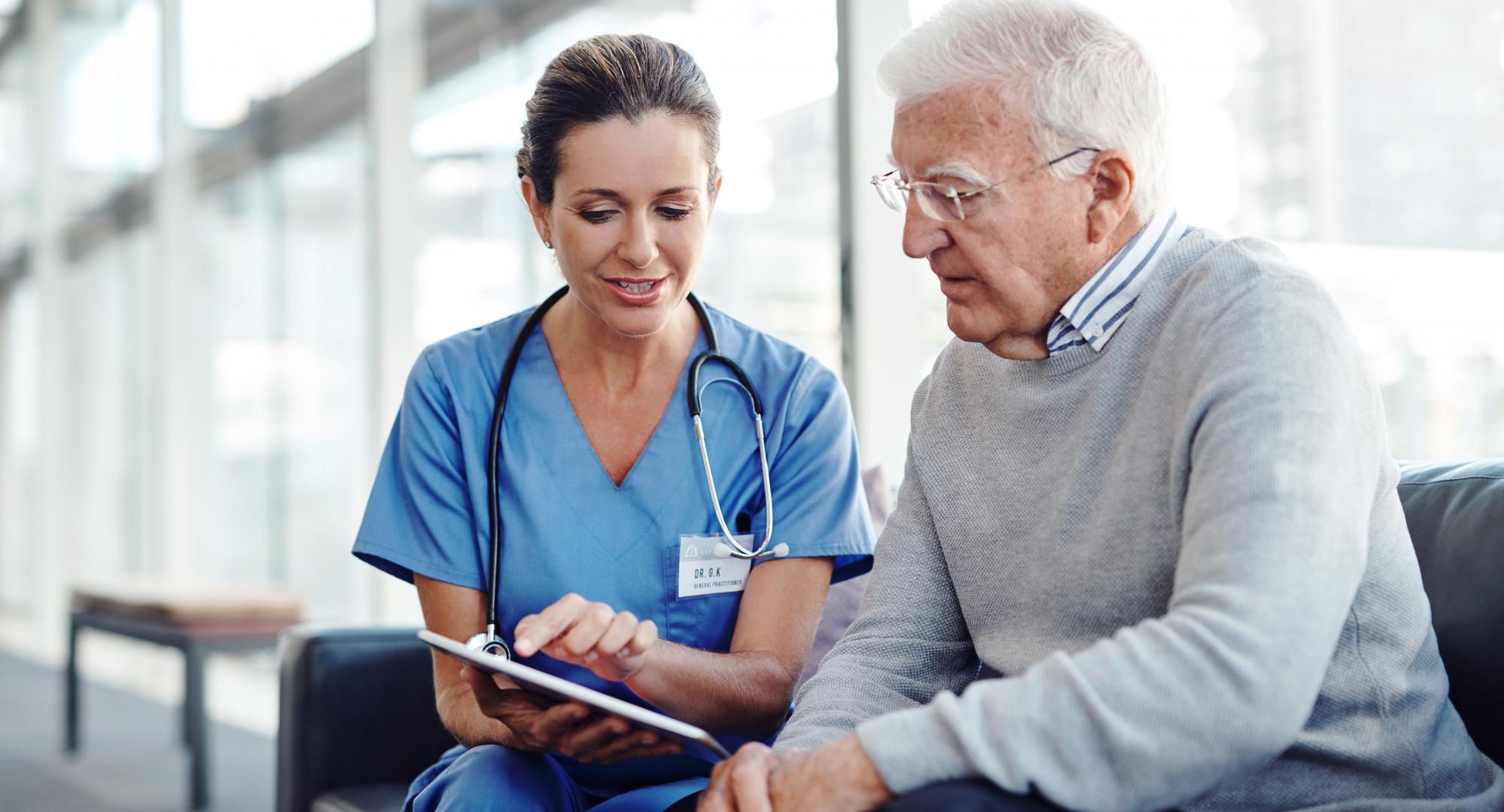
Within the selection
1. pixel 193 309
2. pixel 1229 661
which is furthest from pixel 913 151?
pixel 193 309

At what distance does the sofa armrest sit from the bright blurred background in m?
0.67

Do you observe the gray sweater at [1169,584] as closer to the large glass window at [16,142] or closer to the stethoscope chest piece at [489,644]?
the stethoscope chest piece at [489,644]

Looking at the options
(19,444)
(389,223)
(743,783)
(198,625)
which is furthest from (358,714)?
(19,444)

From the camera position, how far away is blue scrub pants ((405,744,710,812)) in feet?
4.24

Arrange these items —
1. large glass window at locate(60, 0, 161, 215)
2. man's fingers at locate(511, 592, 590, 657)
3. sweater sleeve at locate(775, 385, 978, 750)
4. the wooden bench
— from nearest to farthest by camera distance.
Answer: man's fingers at locate(511, 592, 590, 657)
sweater sleeve at locate(775, 385, 978, 750)
the wooden bench
large glass window at locate(60, 0, 161, 215)

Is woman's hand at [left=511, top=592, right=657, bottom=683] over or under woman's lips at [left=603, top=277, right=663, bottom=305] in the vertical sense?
under

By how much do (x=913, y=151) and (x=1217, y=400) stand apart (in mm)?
370

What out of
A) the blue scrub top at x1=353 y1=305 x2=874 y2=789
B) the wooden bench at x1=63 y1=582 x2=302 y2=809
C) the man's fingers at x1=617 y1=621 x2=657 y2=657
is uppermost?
the blue scrub top at x1=353 y1=305 x2=874 y2=789

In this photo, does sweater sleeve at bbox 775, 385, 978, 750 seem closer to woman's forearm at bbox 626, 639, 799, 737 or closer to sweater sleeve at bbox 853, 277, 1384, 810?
woman's forearm at bbox 626, 639, 799, 737

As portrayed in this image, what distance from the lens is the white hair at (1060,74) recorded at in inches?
44.8

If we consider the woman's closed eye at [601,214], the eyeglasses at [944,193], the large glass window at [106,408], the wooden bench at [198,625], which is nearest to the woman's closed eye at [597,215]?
the woman's closed eye at [601,214]

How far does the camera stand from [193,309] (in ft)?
19.2

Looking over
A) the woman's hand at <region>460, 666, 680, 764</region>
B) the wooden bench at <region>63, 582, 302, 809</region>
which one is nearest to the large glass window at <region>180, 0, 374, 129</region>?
the wooden bench at <region>63, 582, 302, 809</region>

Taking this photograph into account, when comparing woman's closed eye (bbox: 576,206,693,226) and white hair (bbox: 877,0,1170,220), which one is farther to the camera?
woman's closed eye (bbox: 576,206,693,226)
